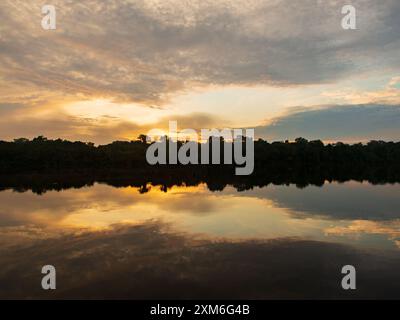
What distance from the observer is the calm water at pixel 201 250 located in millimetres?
10898

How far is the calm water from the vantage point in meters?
10.9

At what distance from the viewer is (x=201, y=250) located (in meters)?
15.0

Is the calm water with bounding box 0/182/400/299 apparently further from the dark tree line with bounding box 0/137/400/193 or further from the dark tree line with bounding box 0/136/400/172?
the dark tree line with bounding box 0/136/400/172

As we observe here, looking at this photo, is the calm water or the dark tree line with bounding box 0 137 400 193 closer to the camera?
the calm water

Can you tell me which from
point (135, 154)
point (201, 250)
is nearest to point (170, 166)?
point (135, 154)

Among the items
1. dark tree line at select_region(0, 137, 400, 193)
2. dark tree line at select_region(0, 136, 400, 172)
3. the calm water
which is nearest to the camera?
the calm water

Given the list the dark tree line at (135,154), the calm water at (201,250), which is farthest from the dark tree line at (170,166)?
the calm water at (201,250)

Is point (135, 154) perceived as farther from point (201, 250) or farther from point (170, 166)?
point (201, 250)

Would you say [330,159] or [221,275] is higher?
[330,159]

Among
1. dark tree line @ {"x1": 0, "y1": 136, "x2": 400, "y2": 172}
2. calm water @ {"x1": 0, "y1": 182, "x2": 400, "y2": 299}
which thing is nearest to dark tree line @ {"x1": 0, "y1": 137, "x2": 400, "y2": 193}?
dark tree line @ {"x1": 0, "y1": 136, "x2": 400, "y2": 172}
